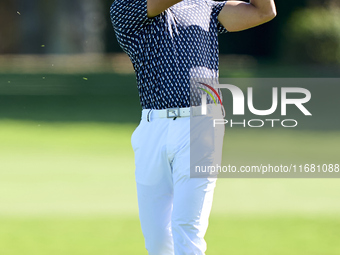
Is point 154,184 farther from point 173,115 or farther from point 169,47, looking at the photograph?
point 169,47

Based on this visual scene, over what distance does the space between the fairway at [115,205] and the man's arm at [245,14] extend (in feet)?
6.85

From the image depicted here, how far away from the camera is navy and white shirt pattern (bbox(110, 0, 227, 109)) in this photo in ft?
11.7

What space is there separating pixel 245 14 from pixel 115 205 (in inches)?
143

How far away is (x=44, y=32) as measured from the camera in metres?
24.9

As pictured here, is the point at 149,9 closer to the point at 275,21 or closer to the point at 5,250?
the point at 5,250

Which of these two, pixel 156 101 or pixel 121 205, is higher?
pixel 156 101

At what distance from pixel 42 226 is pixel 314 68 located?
19.2 m

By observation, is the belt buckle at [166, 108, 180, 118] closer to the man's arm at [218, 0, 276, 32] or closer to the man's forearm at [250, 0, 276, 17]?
the man's arm at [218, 0, 276, 32]

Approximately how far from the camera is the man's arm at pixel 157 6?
3.46m

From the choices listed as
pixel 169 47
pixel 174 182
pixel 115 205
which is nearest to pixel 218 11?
pixel 169 47

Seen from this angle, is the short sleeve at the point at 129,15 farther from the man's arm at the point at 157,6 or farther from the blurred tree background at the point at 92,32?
the blurred tree background at the point at 92,32

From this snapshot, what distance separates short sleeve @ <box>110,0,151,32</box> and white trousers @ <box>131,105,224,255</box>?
0.51m

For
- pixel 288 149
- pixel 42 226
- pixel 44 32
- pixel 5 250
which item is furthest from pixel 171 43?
pixel 44 32

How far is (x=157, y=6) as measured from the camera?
349 cm
